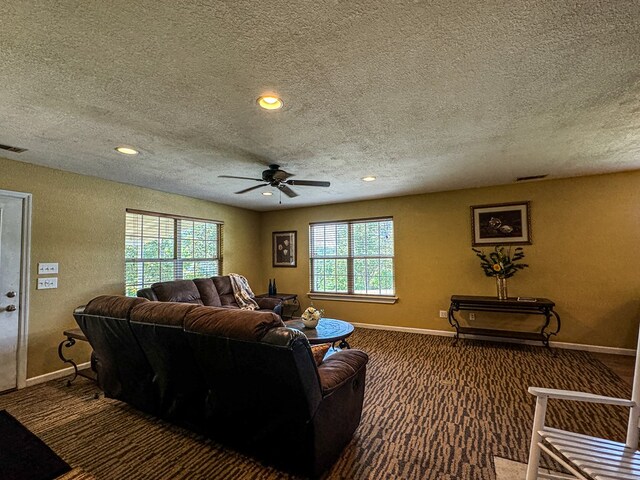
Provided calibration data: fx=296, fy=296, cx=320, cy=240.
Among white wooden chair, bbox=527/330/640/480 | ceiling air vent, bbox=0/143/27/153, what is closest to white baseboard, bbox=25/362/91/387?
ceiling air vent, bbox=0/143/27/153

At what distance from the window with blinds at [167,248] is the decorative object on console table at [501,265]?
4.65m

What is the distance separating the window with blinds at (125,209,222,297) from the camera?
14.0 ft

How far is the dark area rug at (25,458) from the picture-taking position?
1076 millimetres

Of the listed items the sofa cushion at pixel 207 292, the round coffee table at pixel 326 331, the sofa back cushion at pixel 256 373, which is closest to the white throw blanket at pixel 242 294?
the sofa cushion at pixel 207 292

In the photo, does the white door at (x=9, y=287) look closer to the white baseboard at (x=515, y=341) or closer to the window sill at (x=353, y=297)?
the window sill at (x=353, y=297)

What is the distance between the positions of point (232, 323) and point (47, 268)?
9.99ft

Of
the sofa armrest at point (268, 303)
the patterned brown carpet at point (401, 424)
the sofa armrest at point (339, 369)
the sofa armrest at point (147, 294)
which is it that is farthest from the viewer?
the sofa armrest at point (268, 303)

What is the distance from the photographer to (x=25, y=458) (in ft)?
3.89

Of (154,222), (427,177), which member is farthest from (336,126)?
(154,222)

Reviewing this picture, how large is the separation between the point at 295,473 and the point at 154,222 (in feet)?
13.3

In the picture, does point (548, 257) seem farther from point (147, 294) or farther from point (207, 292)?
point (147, 294)

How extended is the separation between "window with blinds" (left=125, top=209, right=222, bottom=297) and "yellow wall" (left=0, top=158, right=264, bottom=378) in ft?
0.53

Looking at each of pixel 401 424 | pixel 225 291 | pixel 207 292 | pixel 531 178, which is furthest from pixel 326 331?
pixel 531 178

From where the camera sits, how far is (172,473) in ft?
6.07
